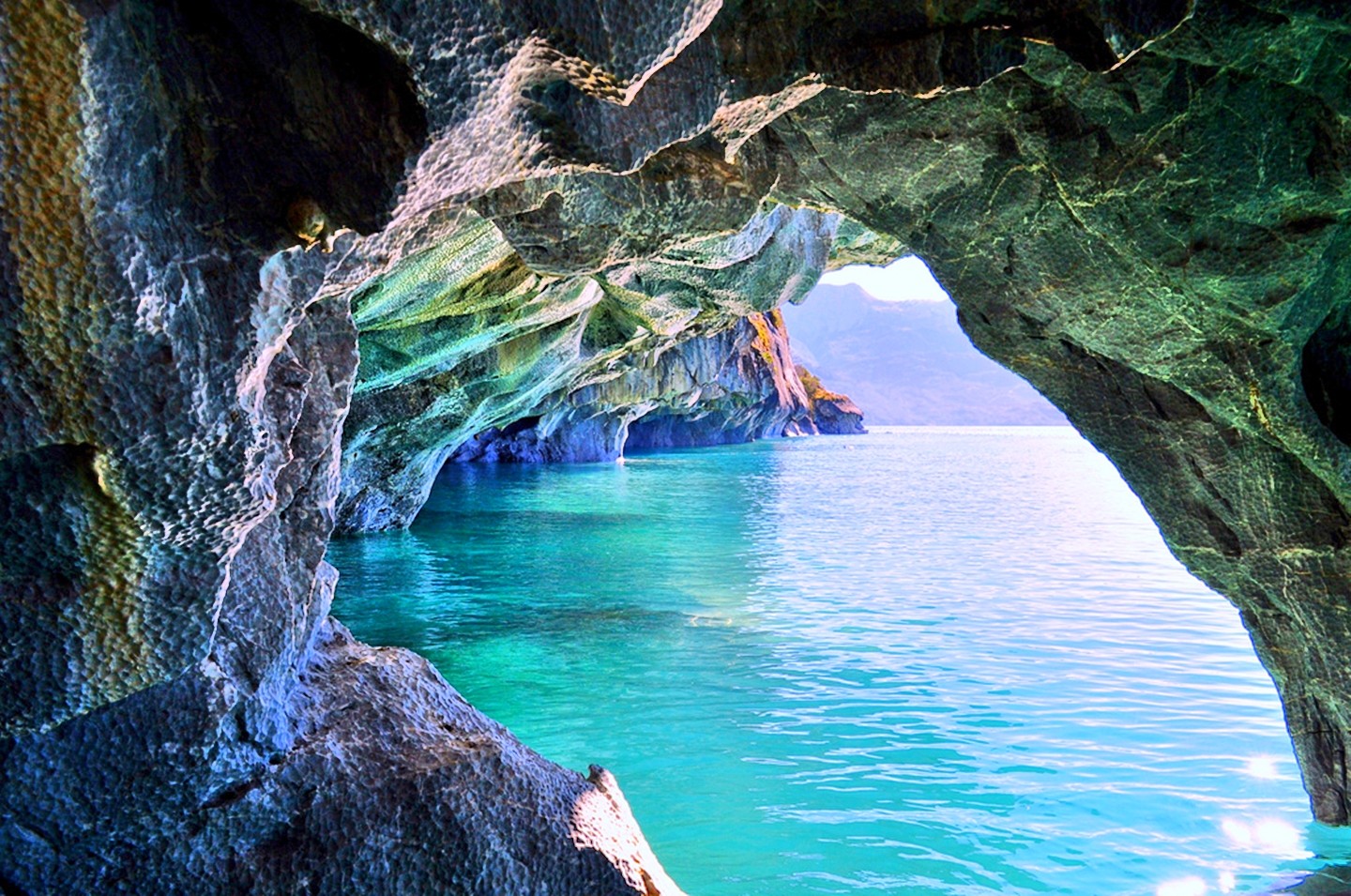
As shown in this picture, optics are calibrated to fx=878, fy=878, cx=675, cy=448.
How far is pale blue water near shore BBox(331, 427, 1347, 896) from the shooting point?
548 centimetres

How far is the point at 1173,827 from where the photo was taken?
19.2ft

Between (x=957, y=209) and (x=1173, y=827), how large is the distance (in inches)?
173

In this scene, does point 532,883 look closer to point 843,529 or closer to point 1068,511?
point 843,529

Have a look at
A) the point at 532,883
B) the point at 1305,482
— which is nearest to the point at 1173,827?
the point at 1305,482

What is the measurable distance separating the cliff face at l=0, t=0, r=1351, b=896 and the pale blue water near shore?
4.83 ft

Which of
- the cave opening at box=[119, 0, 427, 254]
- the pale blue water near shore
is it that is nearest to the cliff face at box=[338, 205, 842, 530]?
the pale blue water near shore

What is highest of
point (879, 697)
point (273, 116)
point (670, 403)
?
point (670, 403)

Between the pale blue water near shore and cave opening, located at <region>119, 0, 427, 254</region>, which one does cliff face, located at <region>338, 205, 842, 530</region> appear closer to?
the pale blue water near shore

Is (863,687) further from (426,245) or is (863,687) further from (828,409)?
(828,409)

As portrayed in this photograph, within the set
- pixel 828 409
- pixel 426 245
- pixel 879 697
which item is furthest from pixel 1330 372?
pixel 828 409

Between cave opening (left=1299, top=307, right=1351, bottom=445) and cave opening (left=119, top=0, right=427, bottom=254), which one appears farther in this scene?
cave opening (left=1299, top=307, right=1351, bottom=445)

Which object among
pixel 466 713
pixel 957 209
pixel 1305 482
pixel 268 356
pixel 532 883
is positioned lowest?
pixel 532 883

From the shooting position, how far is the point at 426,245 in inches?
185

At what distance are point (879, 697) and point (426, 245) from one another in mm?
5904
